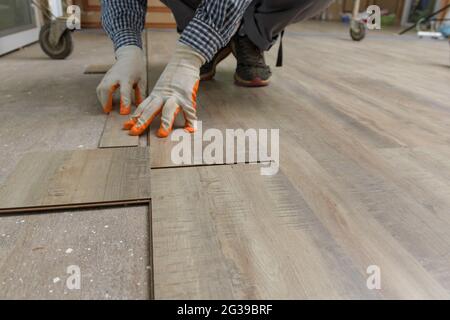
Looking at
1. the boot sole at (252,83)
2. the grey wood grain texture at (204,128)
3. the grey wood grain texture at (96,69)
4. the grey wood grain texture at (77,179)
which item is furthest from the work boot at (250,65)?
the grey wood grain texture at (77,179)

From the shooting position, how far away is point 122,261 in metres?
0.47

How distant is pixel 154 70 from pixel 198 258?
3.77ft

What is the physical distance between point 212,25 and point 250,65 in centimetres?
48

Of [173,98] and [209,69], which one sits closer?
[173,98]

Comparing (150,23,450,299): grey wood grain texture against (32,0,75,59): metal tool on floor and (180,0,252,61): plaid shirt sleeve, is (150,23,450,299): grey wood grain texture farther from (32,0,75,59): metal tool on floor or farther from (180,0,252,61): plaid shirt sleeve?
(32,0,75,59): metal tool on floor

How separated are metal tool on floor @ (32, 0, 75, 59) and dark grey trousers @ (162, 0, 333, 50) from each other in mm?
602

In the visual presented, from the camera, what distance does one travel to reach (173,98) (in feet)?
2.78

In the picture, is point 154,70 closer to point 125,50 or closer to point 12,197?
point 125,50

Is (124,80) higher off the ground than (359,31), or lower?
higher

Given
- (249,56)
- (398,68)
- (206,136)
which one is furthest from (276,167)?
(398,68)

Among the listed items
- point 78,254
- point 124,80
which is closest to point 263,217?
point 78,254

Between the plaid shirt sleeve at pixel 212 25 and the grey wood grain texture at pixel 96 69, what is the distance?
2.28ft

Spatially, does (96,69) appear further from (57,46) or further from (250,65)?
(250,65)

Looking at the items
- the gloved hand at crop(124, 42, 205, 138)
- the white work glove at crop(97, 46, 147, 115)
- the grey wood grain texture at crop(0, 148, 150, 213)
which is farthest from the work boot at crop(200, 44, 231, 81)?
the grey wood grain texture at crop(0, 148, 150, 213)
